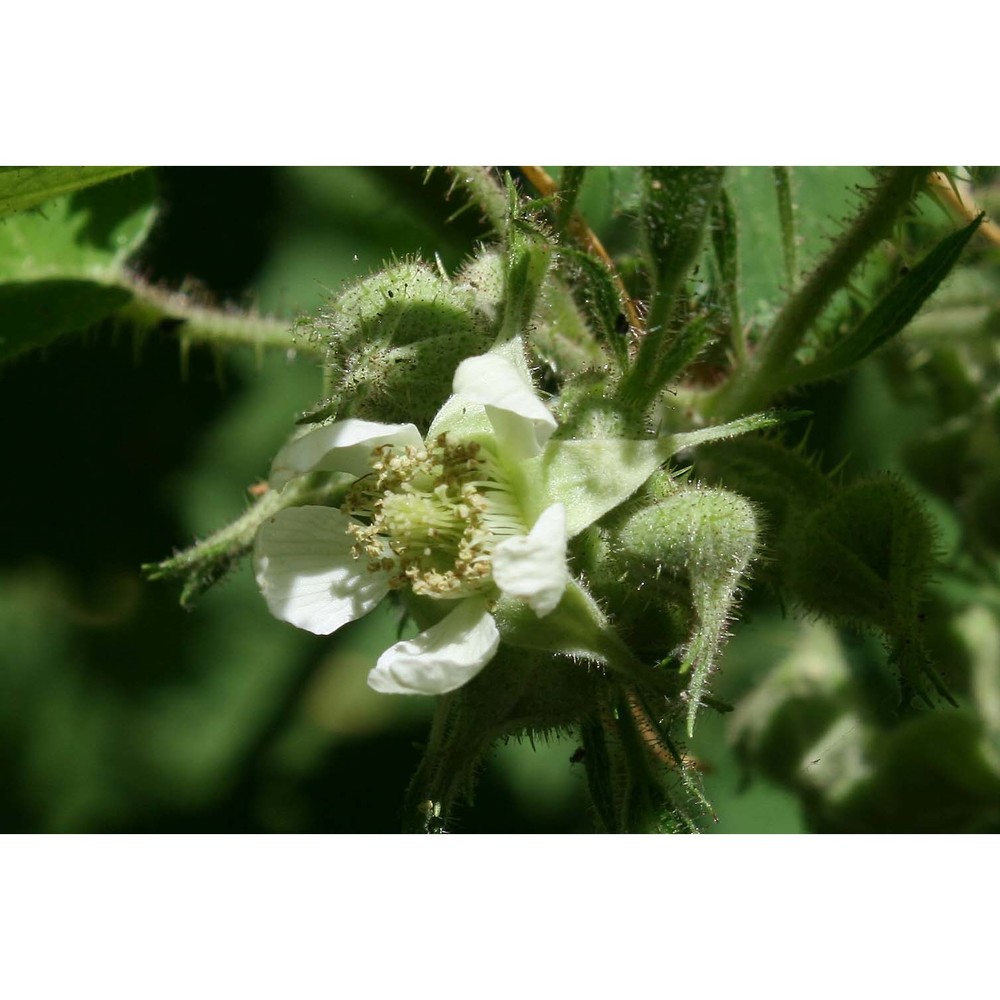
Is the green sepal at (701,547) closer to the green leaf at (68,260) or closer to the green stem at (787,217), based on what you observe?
the green stem at (787,217)

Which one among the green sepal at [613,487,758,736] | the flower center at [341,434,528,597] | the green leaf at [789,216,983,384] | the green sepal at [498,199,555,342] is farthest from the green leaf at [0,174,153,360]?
the green leaf at [789,216,983,384]

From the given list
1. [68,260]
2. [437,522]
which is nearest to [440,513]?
[437,522]

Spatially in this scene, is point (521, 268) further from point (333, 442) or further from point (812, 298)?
point (812, 298)

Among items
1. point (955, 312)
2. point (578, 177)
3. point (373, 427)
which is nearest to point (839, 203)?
point (955, 312)

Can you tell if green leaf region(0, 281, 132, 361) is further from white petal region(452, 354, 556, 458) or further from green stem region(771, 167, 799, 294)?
green stem region(771, 167, 799, 294)

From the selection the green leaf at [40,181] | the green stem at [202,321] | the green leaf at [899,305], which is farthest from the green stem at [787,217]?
the green leaf at [40,181]

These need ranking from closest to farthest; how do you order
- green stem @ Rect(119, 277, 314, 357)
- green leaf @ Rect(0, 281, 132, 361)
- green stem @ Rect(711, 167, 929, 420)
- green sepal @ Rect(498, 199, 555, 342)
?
green sepal @ Rect(498, 199, 555, 342), green stem @ Rect(711, 167, 929, 420), green leaf @ Rect(0, 281, 132, 361), green stem @ Rect(119, 277, 314, 357)
